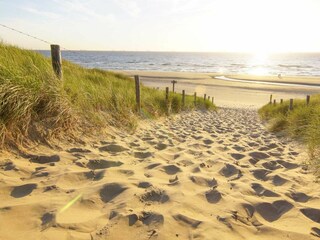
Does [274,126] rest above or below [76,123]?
below

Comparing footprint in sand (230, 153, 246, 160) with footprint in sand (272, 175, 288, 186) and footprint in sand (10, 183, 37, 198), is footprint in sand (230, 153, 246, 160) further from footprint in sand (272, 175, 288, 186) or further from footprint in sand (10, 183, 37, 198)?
footprint in sand (10, 183, 37, 198)

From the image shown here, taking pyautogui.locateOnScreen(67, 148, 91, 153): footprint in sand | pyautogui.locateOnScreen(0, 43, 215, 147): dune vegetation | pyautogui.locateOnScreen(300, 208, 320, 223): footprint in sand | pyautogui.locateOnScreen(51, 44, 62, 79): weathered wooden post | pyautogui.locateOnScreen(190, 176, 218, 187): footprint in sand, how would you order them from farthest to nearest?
→ pyautogui.locateOnScreen(51, 44, 62, 79): weathered wooden post, pyautogui.locateOnScreen(67, 148, 91, 153): footprint in sand, pyautogui.locateOnScreen(0, 43, 215, 147): dune vegetation, pyautogui.locateOnScreen(190, 176, 218, 187): footprint in sand, pyautogui.locateOnScreen(300, 208, 320, 223): footprint in sand

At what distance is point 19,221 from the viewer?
2.46m

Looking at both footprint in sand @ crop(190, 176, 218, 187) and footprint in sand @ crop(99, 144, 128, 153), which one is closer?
footprint in sand @ crop(190, 176, 218, 187)

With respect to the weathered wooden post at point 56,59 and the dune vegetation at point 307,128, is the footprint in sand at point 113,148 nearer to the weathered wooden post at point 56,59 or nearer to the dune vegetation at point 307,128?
the weathered wooden post at point 56,59

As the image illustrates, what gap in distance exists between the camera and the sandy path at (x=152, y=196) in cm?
251

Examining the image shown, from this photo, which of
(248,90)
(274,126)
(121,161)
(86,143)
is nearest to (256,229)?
(121,161)

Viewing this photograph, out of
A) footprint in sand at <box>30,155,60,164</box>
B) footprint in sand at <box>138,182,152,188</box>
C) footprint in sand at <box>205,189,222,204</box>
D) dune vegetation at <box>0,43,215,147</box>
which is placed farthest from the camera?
dune vegetation at <box>0,43,215,147</box>

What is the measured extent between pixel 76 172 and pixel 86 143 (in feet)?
4.98

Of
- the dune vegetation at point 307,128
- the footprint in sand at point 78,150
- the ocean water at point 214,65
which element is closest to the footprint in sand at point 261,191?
the dune vegetation at point 307,128

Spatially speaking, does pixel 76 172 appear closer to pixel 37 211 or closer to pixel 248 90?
pixel 37 211

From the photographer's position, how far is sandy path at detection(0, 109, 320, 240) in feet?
8.25

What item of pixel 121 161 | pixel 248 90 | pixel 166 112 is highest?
pixel 121 161

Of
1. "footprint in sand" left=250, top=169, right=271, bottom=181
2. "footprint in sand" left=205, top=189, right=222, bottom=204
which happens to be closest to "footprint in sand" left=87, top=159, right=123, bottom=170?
"footprint in sand" left=205, top=189, right=222, bottom=204
